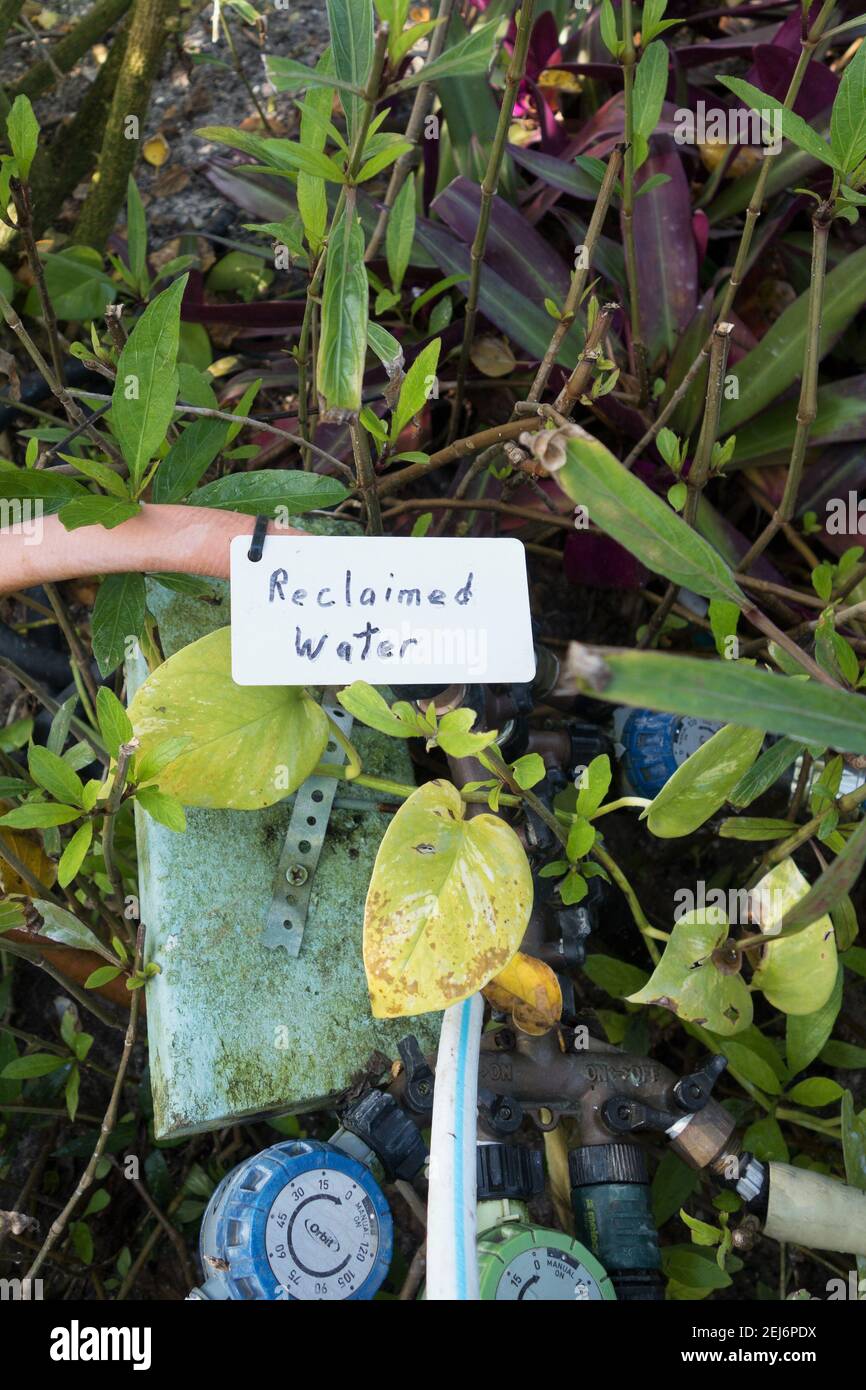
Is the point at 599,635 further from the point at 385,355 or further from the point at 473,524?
the point at 385,355

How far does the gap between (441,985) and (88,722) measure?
56 cm

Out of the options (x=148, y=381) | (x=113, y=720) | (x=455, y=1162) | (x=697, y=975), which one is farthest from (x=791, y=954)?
(x=148, y=381)

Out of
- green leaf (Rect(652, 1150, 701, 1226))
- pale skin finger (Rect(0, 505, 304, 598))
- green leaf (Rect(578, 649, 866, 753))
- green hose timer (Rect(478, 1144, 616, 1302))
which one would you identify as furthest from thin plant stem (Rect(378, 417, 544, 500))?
green leaf (Rect(652, 1150, 701, 1226))

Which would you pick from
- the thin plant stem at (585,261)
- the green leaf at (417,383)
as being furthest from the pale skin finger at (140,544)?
the thin plant stem at (585,261)

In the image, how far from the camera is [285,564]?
2.52ft

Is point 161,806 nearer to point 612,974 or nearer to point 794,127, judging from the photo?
point 612,974

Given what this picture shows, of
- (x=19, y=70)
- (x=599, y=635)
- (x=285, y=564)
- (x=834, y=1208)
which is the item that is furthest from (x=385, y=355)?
(x=19, y=70)

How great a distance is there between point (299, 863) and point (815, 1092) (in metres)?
0.47

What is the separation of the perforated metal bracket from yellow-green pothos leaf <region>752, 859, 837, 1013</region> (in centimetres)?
35

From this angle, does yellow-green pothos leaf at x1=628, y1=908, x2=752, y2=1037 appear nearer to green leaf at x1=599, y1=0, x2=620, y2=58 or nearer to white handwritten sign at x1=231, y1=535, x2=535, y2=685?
white handwritten sign at x1=231, y1=535, x2=535, y2=685

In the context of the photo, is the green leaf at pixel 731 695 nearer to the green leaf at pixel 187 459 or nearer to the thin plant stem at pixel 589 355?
the thin plant stem at pixel 589 355

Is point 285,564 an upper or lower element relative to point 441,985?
upper

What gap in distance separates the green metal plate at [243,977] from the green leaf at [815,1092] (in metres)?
0.31

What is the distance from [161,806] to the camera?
2.30 feet
